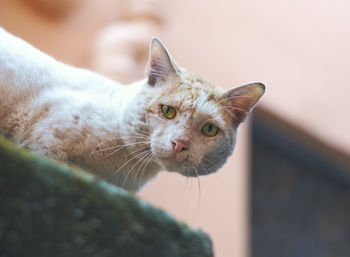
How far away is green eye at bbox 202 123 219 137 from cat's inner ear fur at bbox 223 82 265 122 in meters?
0.08

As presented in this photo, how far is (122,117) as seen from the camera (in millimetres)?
1056

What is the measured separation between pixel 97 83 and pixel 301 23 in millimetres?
1874

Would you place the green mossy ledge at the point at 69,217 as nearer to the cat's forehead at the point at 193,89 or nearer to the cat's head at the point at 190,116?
the cat's head at the point at 190,116

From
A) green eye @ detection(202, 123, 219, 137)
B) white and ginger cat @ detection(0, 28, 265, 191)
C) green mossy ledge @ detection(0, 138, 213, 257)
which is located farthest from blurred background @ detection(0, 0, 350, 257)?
green mossy ledge @ detection(0, 138, 213, 257)

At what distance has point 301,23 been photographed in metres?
2.65

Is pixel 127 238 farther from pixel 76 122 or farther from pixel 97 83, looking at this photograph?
pixel 97 83

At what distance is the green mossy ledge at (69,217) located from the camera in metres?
0.56

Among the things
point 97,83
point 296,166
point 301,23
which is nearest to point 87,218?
point 97,83

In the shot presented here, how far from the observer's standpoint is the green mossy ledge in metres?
0.56

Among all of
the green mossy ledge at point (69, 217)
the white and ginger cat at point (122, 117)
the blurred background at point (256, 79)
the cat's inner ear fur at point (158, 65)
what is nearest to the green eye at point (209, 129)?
the white and ginger cat at point (122, 117)

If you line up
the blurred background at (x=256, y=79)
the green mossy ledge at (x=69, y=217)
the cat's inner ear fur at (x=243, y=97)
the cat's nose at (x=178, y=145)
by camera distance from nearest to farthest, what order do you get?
the green mossy ledge at (x=69, y=217) → the cat's nose at (x=178, y=145) → the cat's inner ear fur at (x=243, y=97) → the blurred background at (x=256, y=79)

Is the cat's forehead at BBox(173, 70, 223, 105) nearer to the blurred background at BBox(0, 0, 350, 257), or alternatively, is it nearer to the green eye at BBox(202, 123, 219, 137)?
the green eye at BBox(202, 123, 219, 137)

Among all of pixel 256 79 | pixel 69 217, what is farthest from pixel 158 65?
pixel 256 79

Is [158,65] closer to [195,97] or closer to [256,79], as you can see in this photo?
[195,97]
